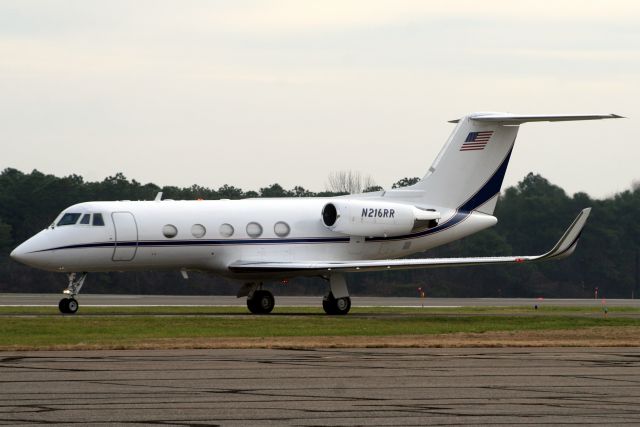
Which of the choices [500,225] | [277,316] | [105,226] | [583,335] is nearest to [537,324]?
[583,335]

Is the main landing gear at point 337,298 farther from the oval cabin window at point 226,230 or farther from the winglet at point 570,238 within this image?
the winglet at point 570,238

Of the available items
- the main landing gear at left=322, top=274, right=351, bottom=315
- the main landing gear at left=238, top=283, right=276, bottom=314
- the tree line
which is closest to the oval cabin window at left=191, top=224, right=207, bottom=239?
the main landing gear at left=238, top=283, right=276, bottom=314

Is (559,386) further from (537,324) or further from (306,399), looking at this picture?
(537,324)

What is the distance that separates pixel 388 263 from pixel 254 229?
14.7 feet

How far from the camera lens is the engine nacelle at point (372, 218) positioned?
129ft

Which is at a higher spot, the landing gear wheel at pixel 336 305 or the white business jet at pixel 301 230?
the white business jet at pixel 301 230

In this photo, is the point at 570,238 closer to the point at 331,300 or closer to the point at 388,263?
the point at 388,263

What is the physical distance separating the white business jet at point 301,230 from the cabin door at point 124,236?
0.03 meters

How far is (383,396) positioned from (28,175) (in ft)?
239

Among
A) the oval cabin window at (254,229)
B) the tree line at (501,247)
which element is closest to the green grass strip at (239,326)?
the oval cabin window at (254,229)

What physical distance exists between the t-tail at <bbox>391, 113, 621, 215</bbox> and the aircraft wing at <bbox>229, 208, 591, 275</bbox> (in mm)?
4268

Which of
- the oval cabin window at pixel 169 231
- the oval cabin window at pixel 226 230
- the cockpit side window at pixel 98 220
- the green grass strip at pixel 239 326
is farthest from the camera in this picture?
the oval cabin window at pixel 226 230

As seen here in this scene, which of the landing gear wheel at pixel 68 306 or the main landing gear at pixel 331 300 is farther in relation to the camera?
the main landing gear at pixel 331 300

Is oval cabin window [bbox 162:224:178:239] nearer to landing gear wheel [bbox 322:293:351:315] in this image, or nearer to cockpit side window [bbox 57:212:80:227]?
cockpit side window [bbox 57:212:80:227]
